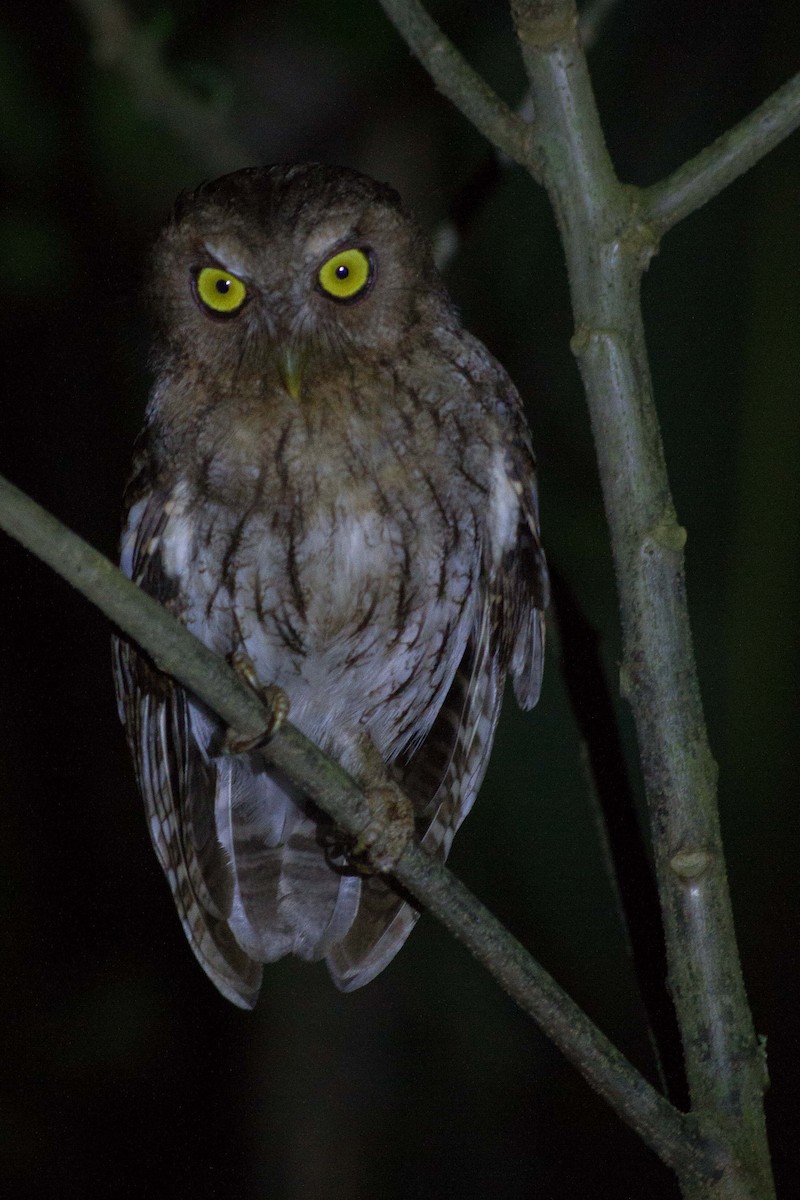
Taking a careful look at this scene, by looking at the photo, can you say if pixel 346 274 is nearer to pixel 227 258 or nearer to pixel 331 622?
pixel 227 258

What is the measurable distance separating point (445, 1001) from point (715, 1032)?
2.04 metres

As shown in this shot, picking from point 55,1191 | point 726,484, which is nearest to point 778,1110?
point 726,484

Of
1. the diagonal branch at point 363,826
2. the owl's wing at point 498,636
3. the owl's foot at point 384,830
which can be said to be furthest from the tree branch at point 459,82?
the owl's foot at point 384,830

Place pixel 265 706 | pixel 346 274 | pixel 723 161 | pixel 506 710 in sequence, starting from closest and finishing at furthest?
pixel 265 706 → pixel 723 161 → pixel 346 274 → pixel 506 710

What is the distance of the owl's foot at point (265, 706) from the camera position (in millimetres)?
1134

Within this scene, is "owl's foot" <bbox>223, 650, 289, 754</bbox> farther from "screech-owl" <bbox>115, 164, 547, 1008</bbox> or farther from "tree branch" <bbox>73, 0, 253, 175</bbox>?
"tree branch" <bbox>73, 0, 253, 175</bbox>

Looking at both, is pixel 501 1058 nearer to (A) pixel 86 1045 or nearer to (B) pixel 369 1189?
(B) pixel 369 1189

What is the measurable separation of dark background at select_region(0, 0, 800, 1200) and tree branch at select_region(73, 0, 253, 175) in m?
0.39

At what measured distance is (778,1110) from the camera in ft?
9.84

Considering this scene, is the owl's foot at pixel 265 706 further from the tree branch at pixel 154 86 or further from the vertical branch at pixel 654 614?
the tree branch at pixel 154 86

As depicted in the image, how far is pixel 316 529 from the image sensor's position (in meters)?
1.70

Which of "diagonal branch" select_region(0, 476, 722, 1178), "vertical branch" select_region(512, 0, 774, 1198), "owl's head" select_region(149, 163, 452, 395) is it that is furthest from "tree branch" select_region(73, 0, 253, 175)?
"diagonal branch" select_region(0, 476, 722, 1178)

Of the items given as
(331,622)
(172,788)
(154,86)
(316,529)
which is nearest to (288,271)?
(316,529)

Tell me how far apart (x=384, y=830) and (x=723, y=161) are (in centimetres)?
95
